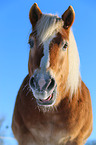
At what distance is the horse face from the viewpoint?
2.90 meters

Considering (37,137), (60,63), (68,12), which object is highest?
(68,12)

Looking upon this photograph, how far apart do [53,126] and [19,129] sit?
0.63 m

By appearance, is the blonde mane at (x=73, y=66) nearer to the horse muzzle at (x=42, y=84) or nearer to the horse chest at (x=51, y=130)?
the horse chest at (x=51, y=130)

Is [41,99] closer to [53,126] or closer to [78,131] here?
[53,126]

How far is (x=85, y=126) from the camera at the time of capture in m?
3.81

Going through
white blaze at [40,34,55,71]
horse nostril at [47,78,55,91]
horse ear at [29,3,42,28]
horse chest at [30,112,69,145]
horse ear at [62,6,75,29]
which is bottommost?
horse chest at [30,112,69,145]

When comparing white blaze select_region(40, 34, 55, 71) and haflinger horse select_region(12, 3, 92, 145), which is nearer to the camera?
white blaze select_region(40, 34, 55, 71)

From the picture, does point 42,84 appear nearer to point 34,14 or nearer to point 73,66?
point 73,66

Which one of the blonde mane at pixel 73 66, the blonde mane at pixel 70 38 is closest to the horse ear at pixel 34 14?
the blonde mane at pixel 70 38

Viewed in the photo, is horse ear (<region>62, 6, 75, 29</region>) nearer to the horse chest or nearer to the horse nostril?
the horse nostril

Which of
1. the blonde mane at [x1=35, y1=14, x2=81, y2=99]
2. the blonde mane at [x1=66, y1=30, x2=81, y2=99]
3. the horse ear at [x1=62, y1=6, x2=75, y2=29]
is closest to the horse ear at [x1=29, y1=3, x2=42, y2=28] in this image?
the blonde mane at [x1=35, y1=14, x2=81, y2=99]

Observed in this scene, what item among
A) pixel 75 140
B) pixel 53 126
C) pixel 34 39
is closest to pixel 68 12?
pixel 34 39

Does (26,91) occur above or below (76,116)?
above

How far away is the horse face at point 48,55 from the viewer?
2.90m
